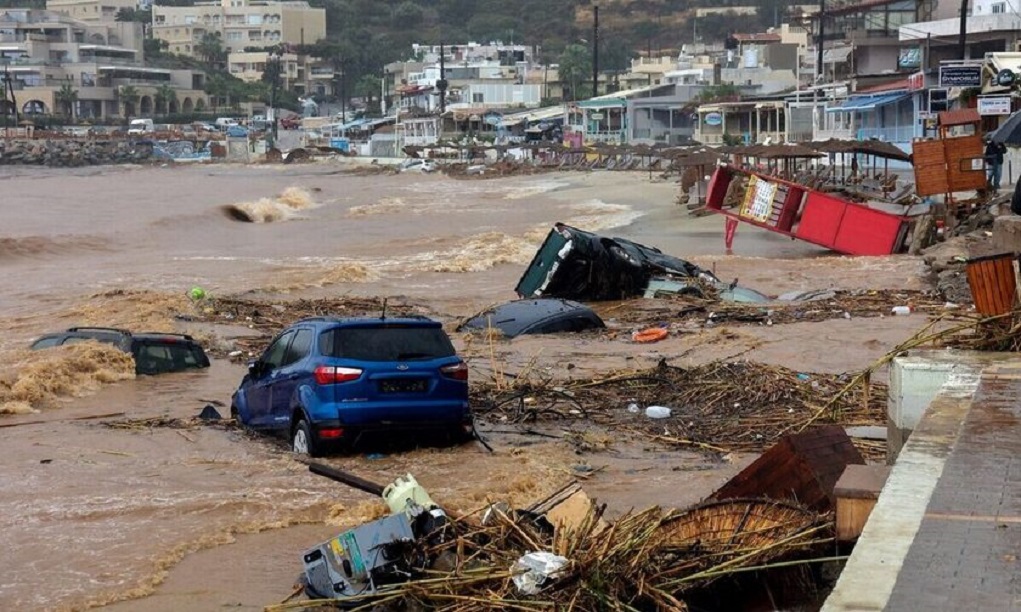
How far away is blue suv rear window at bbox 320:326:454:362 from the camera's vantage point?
40.0ft

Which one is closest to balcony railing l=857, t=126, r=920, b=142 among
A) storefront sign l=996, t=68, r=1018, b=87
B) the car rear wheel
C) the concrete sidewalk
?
storefront sign l=996, t=68, r=1018, b=87

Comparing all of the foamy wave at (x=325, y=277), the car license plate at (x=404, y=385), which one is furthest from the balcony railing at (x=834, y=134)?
the car license plate at (x=404, y=385)

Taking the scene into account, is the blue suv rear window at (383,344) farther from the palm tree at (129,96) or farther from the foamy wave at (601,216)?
the palm tree at (129,96)

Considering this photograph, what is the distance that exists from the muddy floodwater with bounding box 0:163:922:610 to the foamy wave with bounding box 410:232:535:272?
0.15 meters

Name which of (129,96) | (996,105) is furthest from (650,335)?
(129,96)

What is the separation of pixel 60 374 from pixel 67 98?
580ft

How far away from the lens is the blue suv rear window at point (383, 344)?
1220 cm

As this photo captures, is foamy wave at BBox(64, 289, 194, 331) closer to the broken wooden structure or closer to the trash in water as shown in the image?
the broken wooden structure

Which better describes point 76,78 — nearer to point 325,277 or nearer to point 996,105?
point 325,277

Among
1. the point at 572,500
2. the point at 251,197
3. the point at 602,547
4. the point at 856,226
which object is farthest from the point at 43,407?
the point at 251,197

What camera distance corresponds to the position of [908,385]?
8984 millimetres

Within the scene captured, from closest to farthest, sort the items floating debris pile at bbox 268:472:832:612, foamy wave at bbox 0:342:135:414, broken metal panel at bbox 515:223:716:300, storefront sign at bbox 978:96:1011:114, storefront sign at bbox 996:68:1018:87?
floating debris pile at bbox 268:472:832:612 < foamy wave at bbox 0:342:135:414 < broken metal panel at bbox 515:223:716:300 < storefront sign at bbox 978:96:1011:114 < storefront sign at bbox 996:68:1018:87

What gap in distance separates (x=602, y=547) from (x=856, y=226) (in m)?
26.3

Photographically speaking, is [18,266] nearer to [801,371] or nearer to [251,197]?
[801,371]
